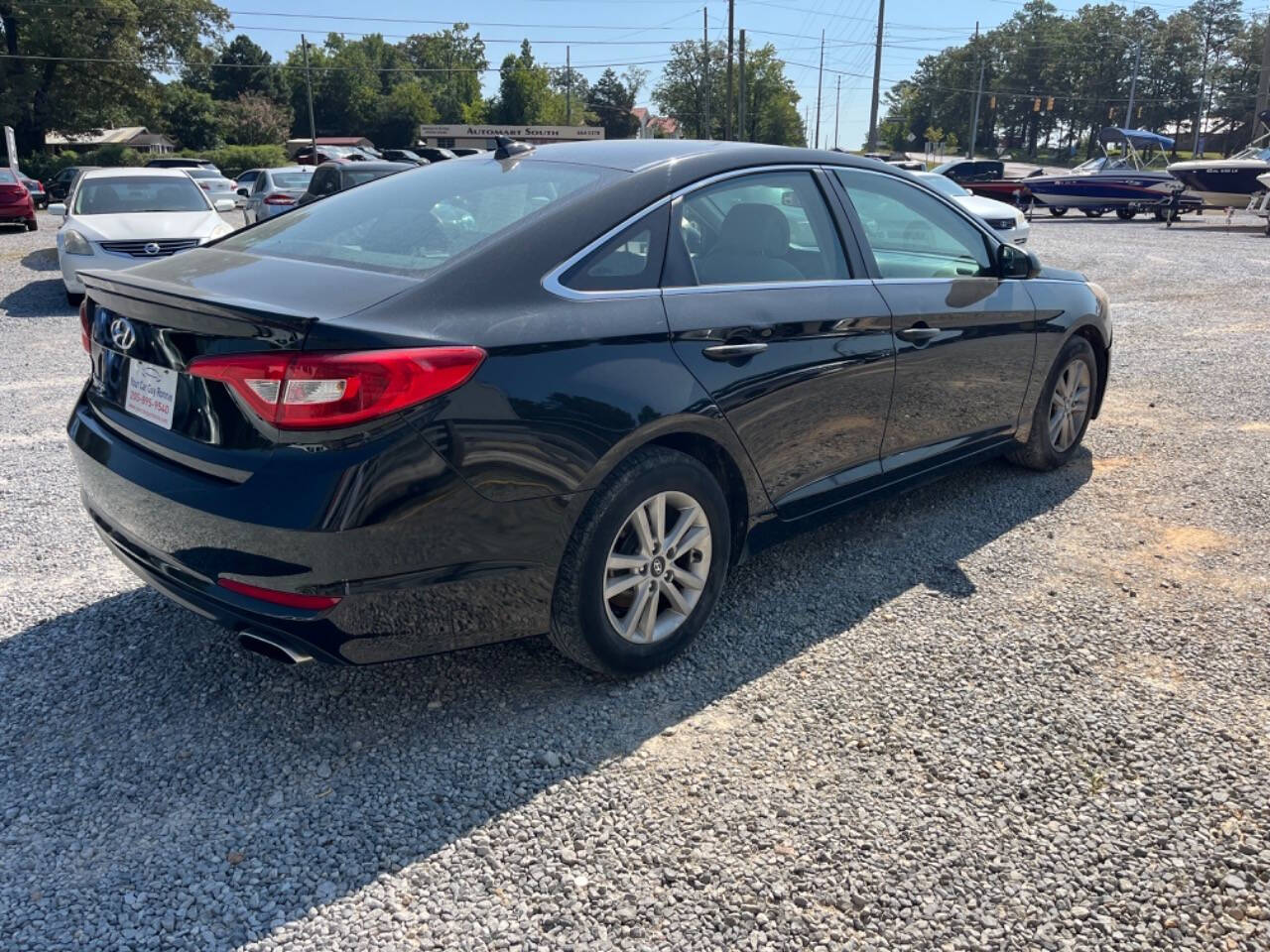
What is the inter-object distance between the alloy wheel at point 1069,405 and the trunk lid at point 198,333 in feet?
12.3

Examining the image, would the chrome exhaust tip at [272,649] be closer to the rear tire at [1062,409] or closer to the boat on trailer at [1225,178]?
the rear tire at [1062,409]

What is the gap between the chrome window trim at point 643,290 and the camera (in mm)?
3006

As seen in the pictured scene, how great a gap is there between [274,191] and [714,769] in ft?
51.4

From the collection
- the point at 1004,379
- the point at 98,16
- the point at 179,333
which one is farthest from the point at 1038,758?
the point at 98,16

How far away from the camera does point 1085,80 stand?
113 meters

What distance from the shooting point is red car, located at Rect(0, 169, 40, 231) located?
21141 mm

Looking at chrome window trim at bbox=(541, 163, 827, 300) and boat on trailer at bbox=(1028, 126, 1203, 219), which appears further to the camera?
boat on trailer at bbox=(1028, 126, 1203, 219)

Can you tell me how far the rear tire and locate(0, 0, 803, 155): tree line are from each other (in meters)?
57.0

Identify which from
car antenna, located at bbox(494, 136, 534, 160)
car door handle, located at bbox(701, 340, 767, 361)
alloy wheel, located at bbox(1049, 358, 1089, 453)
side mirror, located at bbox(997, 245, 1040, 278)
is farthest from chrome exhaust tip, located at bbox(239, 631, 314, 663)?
alloy wheel, located at bbox(1049, 358, 1089, 453)

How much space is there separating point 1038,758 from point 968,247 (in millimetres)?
2528

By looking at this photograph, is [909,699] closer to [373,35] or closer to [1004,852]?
[1004,852]

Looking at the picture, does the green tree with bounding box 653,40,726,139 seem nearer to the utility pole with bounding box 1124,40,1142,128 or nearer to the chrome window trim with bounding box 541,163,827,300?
the utility pole with bounding box 1124,40,1142,128

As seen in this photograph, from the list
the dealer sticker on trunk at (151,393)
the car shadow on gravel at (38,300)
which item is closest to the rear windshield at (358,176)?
the car shadow on gravel at (38,300)

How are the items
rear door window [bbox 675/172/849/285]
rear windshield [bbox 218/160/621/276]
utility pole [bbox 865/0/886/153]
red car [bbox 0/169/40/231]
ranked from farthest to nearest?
utility pole [bbox 865/0/886/153]
red car [bbox 0/169/40/231]
rear door window [bbox 675/172/849/285]
rear windshield [bbox 218/160/621/276]
